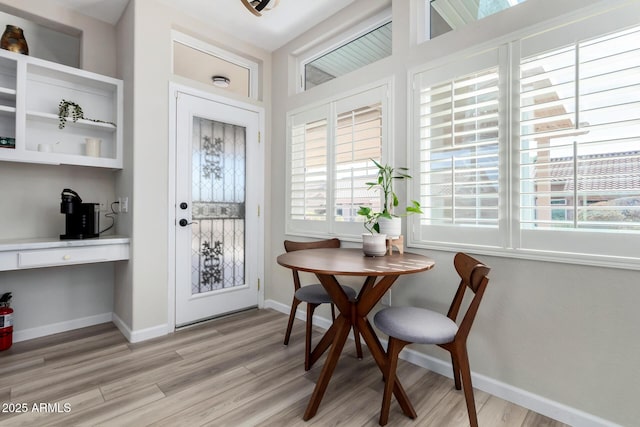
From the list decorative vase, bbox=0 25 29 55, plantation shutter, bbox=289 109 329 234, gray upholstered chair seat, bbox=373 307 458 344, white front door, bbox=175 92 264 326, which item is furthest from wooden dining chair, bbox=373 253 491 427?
decorative vase, bbox=0 25 29 55

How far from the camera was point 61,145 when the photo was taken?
2.68 m

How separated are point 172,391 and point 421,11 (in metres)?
3.03

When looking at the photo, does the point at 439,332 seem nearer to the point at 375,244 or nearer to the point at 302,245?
the point at 375,244

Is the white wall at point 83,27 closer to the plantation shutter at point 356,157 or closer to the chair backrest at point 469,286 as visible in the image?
the plantation shutter at point 356,157

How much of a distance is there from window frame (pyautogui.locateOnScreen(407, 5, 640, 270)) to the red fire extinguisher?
3.17 m

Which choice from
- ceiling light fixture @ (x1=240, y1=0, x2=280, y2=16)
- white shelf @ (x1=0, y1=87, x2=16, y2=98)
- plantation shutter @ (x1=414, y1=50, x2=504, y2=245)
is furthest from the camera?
white shelf @ (x1=0, y1=87, x2=16, y2=98)

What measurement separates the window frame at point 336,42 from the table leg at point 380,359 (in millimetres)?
2356

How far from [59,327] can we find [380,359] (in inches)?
111

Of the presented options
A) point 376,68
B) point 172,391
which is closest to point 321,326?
point 172,391

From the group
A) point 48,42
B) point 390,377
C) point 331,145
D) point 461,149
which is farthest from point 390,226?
point 48,42

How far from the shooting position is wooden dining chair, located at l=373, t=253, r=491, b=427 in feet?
4.78

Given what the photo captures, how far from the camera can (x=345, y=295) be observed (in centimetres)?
179

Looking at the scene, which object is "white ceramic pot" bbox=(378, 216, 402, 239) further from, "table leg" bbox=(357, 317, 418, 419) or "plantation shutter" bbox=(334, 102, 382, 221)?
"table leg" bbox=(357, 317, 418, 419)

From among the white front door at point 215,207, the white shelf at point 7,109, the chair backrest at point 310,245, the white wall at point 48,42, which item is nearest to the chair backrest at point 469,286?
the chair backrest at point 310,245
